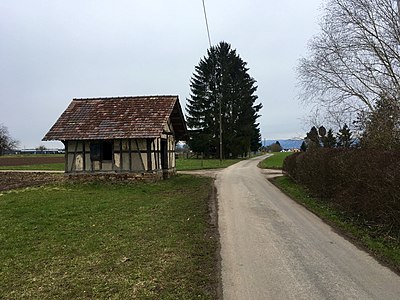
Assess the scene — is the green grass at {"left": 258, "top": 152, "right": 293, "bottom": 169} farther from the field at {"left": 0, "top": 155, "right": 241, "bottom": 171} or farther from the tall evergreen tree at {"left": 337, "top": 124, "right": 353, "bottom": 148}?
the tall evergreen tree at {"left": 337, "top": 124, "right": 353, "bottom": 148}

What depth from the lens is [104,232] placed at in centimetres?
844

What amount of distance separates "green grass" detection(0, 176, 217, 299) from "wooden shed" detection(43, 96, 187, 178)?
19.7 ft

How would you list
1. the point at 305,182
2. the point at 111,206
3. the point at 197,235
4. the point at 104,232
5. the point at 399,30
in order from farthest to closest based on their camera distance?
the point at 305,182
the point at 399,30
the point at 111,206
the point at 104,232
the point at 197,235

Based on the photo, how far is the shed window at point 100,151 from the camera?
65.0 ft

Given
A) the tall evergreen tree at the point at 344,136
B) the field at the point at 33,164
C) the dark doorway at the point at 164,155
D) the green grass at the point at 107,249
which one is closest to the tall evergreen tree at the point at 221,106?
the field at the point at 33,164

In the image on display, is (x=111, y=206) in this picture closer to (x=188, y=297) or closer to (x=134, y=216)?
(x=134, y=216)

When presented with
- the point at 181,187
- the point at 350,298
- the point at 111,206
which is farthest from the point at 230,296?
the point at 181,187

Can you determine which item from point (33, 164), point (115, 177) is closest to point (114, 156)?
point (115, 177)

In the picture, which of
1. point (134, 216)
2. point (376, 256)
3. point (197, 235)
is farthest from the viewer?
point (134, 216)

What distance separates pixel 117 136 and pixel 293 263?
47.8 feet

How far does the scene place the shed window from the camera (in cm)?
1981

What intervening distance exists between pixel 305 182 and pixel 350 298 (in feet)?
37.5

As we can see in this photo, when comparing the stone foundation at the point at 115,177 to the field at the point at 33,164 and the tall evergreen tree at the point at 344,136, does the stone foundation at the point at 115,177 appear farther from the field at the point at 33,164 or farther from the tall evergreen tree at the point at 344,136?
the field at the point at 33,164

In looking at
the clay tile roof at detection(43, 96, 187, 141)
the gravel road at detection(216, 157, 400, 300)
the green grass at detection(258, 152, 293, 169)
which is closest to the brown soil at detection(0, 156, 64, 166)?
the clay tile roof at detection(43, 96, 187, 141)
